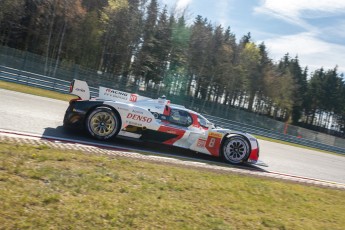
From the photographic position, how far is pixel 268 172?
961 centimetres

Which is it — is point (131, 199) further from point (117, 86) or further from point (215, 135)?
point (117, 86)

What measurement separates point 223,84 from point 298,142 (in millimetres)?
20486

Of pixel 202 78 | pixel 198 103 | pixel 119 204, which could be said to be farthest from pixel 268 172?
pixel 202 78

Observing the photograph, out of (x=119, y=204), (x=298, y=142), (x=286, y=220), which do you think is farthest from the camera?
(x=298, y=142)

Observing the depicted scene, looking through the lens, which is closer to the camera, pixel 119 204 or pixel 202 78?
pixel 119 204

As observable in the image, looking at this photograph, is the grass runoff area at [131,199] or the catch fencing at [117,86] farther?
the catch fencing at [117,86]

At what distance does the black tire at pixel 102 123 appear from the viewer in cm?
852

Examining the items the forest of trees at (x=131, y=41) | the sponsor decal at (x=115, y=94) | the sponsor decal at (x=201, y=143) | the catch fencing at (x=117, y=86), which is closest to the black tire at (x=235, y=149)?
the sponsor decal at (x=201, y=143)

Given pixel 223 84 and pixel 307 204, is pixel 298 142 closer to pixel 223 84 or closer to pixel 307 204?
pixel 223 84

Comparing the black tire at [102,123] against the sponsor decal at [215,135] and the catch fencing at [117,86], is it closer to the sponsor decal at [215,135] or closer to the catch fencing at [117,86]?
the sponsor decal at [215,135]

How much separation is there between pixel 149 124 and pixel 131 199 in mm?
4656

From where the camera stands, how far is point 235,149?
971cm

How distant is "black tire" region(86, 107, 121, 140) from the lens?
8.52m

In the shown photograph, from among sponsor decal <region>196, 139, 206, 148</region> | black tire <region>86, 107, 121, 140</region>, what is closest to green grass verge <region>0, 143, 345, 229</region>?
black tire <region>86, 107, 121, 140</region>
